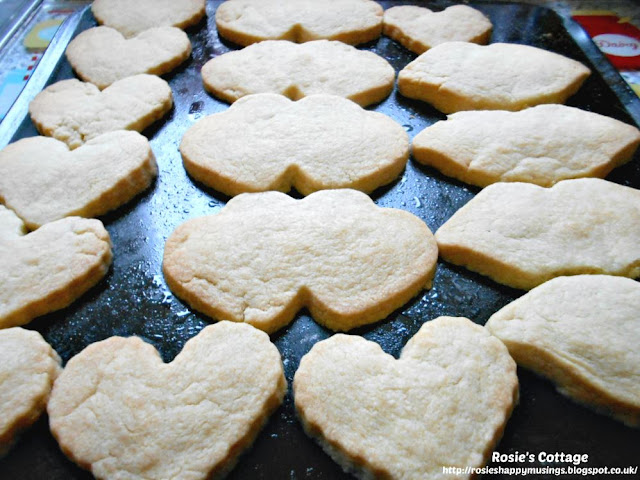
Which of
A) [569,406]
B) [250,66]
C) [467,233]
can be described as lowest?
[569,406]

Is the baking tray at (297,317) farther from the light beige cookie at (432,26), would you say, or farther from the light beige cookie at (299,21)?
the light beige cookie at (299,21)

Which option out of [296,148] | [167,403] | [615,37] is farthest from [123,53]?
[615,37]

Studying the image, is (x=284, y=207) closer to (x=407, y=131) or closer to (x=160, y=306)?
(x=160, y=306)

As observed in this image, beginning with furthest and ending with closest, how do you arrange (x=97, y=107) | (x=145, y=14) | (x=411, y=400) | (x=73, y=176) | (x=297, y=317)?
(x=145, y=14)
(x=97, y=107)
(x=73, y=176)
(x=297, y=317)
(x=411, y=400)

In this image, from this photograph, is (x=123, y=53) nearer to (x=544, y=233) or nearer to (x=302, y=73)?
(x=302, y=73)

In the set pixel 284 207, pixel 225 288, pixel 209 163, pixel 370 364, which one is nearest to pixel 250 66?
pixel 209 163
